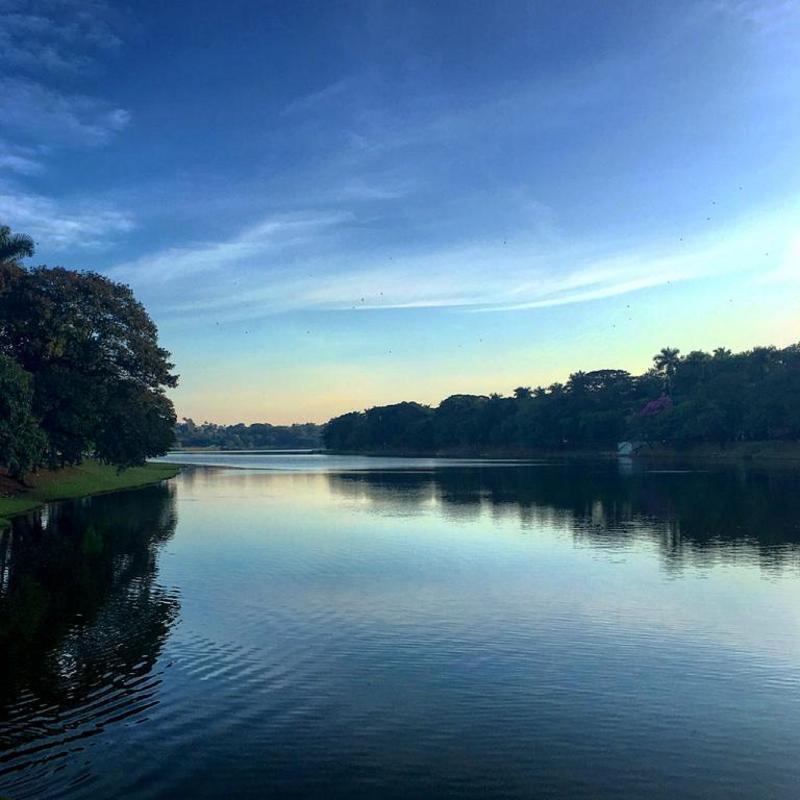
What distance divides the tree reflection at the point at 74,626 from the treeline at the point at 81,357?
17.5 meters

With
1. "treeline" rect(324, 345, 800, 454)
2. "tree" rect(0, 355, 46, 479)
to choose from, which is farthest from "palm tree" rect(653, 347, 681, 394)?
"tree" rect(0, 355, 46, 479)

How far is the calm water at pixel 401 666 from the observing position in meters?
12.1

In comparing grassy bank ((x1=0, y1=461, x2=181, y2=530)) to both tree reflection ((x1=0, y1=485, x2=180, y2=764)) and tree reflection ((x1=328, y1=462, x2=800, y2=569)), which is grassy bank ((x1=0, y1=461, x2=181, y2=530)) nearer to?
tree reflection ((x1=0, y1=485, x2=180, y2=764))

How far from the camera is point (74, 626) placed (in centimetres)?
2056

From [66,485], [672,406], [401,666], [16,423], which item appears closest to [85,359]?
[66,485]

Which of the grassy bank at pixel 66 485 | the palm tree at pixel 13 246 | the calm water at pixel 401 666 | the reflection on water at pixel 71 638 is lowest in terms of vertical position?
the calm water at pixel 401 666

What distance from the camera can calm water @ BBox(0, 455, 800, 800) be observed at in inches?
478

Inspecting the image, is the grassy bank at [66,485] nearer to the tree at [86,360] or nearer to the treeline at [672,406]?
the tree at [86,360]

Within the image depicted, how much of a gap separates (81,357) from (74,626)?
43725 mm

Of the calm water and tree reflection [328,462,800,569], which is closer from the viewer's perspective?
the calm water

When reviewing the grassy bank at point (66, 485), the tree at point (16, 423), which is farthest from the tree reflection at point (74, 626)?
the grassy bank at point (66, 485)

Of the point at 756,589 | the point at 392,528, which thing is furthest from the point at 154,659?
the point at 392,528

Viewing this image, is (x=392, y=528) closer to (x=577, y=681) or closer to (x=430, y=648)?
(x=430, y=648)

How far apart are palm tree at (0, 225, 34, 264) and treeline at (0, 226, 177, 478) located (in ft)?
0.24
